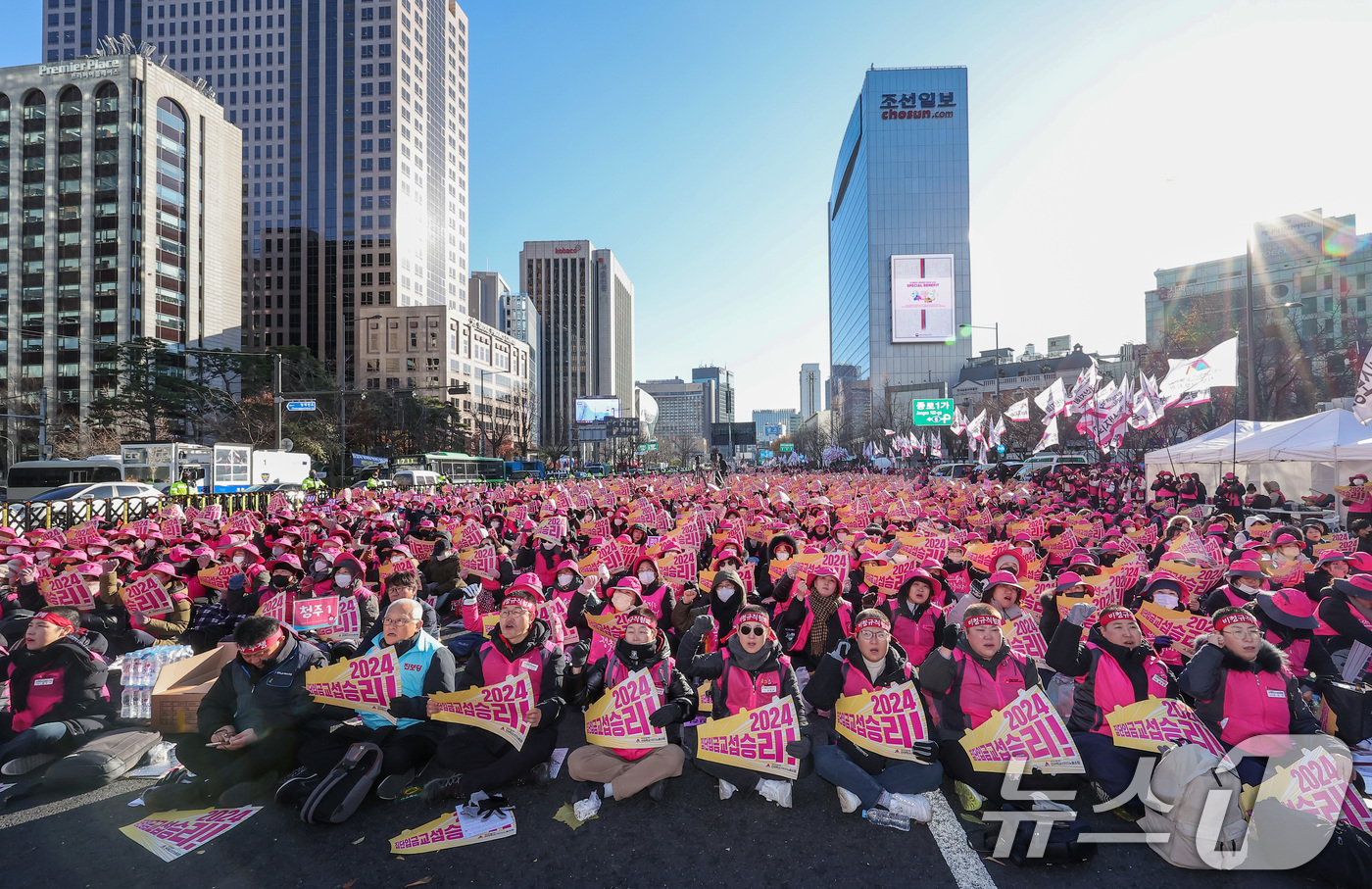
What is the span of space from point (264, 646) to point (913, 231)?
112m

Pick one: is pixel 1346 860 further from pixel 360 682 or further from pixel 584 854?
pixel 360 682

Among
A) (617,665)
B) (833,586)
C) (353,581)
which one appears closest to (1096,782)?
(833,586)

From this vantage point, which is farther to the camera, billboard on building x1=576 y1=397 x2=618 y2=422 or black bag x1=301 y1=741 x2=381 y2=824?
billboard on building x1=576 y1=397 x2=618 y2=422

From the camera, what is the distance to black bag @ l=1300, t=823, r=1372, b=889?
3.40m

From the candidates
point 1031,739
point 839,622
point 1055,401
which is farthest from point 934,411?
point 1031,739

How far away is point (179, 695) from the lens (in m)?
4.89

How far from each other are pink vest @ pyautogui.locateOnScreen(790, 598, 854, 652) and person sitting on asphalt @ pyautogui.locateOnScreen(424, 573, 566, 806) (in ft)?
8.99

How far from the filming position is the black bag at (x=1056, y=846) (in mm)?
3812

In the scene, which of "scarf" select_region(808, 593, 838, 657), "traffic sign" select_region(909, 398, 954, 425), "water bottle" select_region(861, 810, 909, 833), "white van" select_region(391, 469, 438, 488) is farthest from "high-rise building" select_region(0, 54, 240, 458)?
Answer: "water bottle" select_region(861, 810, 909, 833)

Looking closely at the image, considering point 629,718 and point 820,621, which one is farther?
point 820,621

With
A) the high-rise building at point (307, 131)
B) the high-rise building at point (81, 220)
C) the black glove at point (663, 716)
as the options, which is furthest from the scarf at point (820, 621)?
the high-rise building at point (307, 131)

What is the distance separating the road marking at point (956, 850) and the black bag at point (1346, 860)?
1.66m

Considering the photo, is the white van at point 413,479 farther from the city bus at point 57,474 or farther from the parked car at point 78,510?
the parked car at point 78,510

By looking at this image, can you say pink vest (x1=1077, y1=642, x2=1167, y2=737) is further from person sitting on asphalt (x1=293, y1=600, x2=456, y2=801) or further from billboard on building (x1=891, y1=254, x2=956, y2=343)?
billboard on building (x1=891, y1=254, x2=956, y2=343)
